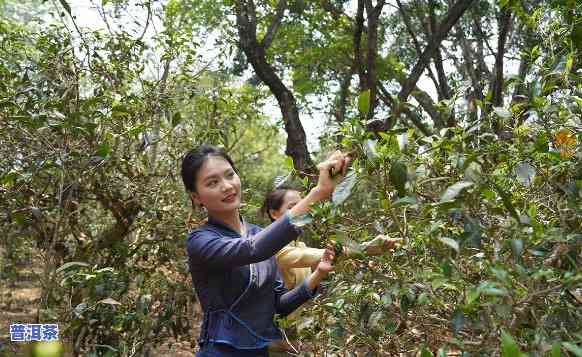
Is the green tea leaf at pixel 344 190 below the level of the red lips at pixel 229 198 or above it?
above

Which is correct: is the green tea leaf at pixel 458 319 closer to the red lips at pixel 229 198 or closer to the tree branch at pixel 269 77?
the red lips at pixel 229 198

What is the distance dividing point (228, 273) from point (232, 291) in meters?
0.06

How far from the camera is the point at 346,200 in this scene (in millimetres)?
1678

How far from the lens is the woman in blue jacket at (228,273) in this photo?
2.00m

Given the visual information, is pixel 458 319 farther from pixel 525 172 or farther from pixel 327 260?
pixel 327 260

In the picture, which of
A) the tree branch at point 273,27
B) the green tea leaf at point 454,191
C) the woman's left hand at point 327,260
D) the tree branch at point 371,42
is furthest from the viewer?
the tree branch at point 273,27

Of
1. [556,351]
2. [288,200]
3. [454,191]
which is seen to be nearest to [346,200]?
[454,191]

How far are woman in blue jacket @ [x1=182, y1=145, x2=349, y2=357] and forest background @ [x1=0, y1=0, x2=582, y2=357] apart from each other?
131 millimetres

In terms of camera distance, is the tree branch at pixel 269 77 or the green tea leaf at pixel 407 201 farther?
the tree branch at pixel 269 77

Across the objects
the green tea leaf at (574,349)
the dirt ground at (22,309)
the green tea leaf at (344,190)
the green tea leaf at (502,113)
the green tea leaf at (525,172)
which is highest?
the green tea leaf at (502,113)

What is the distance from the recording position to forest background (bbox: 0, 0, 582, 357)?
4.73 feet

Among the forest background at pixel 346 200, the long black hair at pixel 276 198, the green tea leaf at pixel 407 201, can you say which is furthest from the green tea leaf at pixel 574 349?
the long black hair at pixel 276 198

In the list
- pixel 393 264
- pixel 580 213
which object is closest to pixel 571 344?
pixel 580 213

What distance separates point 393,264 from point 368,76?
22.1ft
